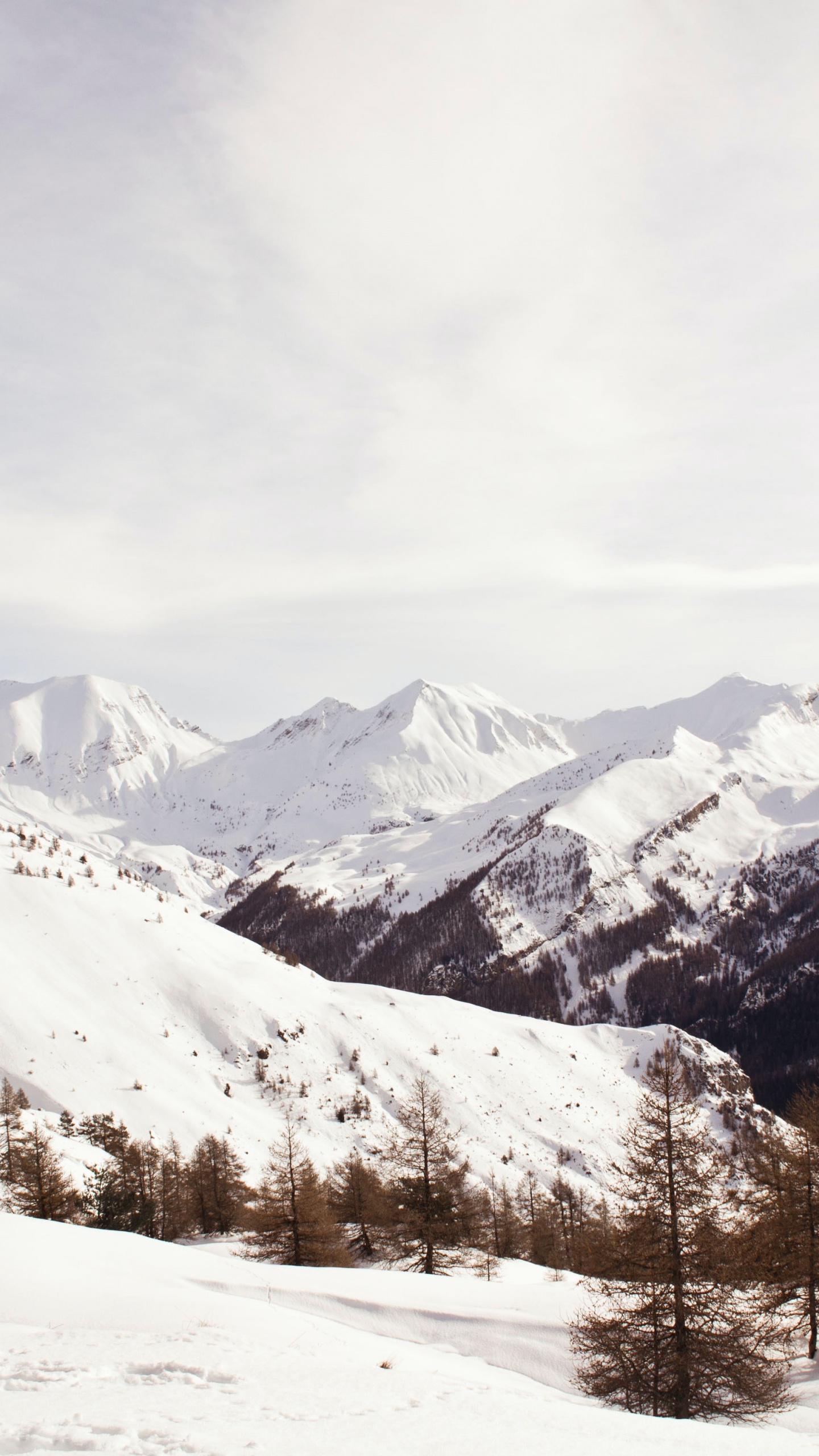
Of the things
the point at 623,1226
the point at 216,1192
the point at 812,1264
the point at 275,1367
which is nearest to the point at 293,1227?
the point at 216,1192

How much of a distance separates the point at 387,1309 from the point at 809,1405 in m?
11.6

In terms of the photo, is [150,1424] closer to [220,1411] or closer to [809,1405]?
[220,1411]

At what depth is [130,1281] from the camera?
19.6m

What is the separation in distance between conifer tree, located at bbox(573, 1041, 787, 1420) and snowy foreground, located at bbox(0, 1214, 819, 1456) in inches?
45.1

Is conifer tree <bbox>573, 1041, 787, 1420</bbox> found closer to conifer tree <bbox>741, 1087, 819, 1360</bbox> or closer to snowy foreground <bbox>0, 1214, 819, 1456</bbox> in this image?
snowy foreground <bbox>0, 1214, 819, 1456</bbox>

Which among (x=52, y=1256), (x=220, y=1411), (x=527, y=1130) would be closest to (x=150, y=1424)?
(x=220, y=1411)

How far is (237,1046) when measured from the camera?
78.0 metres

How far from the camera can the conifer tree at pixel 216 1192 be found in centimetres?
4519

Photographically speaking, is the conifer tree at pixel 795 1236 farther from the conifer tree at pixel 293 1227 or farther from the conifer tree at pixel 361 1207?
the conifer tree at pixel 293 1227

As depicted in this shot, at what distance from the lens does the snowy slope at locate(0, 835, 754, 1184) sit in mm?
65875

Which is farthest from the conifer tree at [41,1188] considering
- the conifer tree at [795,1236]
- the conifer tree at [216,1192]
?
the conifer tree at [795,1236]

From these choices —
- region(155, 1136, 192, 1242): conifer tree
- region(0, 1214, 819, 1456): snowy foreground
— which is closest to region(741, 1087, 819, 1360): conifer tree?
region(0, 1214, 819, 1456): snowy foreground

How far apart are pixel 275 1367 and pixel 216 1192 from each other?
120 feet

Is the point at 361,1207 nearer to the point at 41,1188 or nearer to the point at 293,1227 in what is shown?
the point at 293,1227
